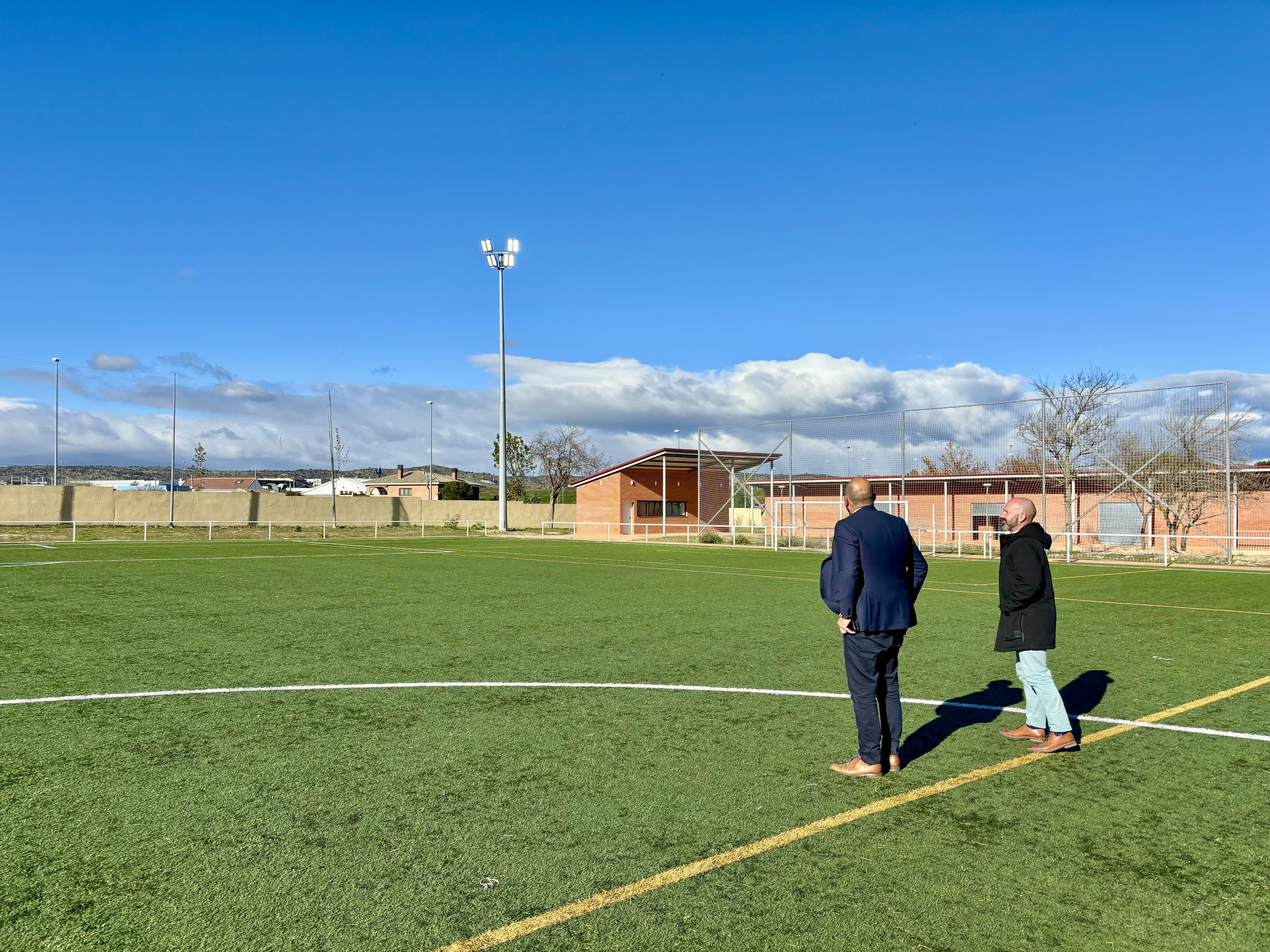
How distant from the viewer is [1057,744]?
5664mm

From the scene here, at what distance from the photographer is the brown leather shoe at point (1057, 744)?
5660mm

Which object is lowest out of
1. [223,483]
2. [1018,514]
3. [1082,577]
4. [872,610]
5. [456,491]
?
[1082,577]

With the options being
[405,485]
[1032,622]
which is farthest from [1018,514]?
[405,485]

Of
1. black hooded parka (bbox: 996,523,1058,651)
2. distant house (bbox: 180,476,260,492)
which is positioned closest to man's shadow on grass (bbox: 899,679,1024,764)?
black hooded parka (bbox: 996,523,1058,651)

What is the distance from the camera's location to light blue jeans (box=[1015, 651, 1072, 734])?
18.6ft

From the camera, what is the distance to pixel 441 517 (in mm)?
59500

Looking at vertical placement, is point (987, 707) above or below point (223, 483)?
below

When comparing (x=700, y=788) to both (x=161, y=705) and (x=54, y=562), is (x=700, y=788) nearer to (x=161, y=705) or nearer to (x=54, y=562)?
(x=161, y=705)

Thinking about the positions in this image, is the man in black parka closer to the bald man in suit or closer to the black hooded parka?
the black hooded parka

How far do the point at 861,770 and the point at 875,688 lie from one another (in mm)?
474

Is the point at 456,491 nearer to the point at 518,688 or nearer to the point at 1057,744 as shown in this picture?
the point at 518,688

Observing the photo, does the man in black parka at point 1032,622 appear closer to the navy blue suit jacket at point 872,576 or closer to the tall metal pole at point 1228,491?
the navy blue suit jacket at point 872,576

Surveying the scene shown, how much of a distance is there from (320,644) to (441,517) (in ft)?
166

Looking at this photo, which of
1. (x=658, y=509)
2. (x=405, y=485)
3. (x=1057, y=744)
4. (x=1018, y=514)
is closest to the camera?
(x=1057, y=744)
